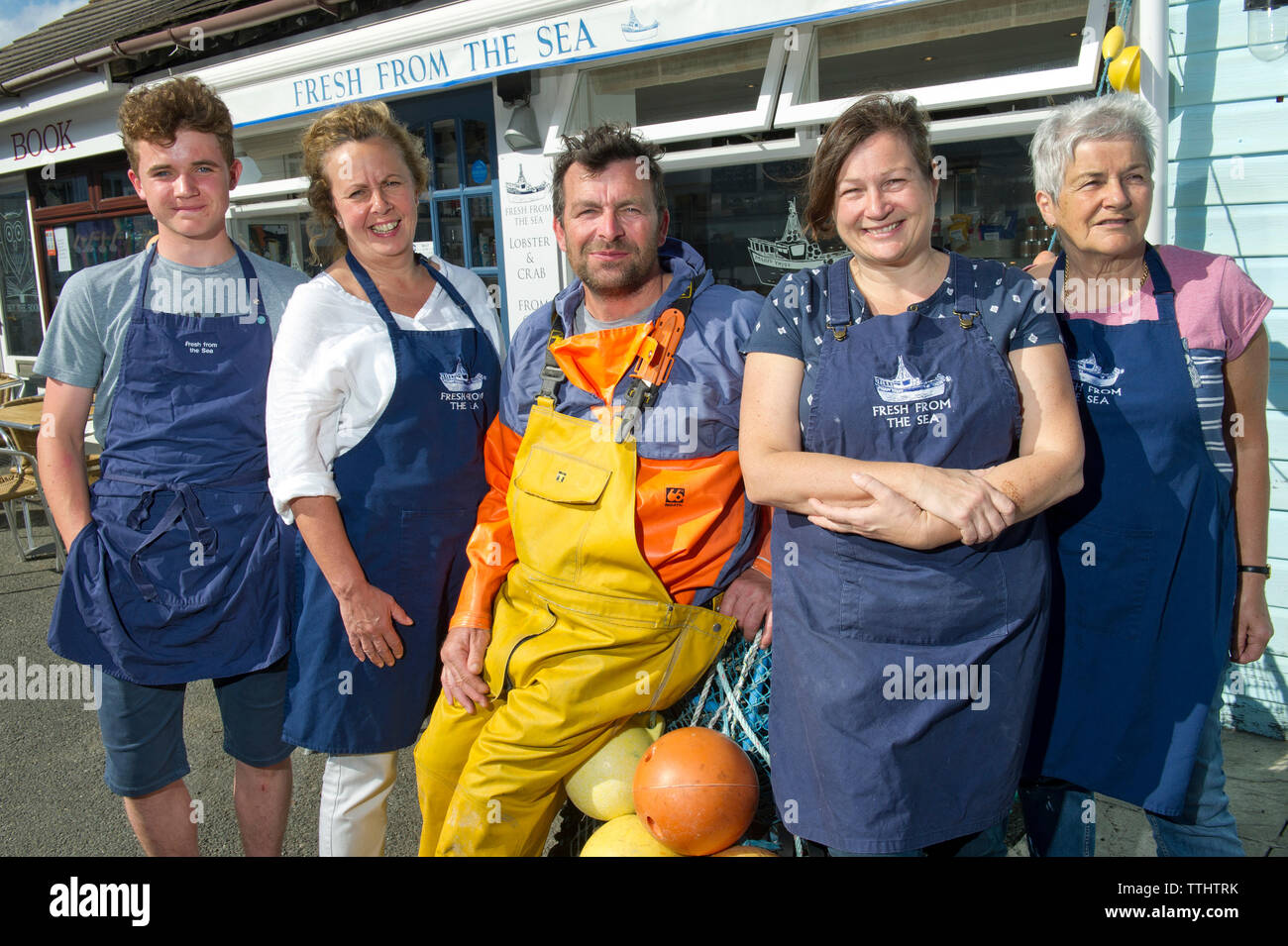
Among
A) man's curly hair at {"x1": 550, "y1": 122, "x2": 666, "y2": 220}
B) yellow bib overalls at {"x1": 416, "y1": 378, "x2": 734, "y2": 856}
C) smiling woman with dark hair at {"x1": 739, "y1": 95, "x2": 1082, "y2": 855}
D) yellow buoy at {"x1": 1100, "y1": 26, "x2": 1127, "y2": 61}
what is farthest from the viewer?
yellow buoy at {"x1": 1100, "y1": 26, "x2": 1127, "y2": 61}

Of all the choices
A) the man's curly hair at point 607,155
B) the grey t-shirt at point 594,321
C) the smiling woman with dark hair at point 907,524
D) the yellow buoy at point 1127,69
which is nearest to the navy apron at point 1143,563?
the smiling woman with dark hair at point 907,524

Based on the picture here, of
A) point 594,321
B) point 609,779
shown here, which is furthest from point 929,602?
point 594,321

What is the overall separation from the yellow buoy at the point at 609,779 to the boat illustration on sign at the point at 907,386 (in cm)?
113

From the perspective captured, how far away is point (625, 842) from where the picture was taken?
2188mm

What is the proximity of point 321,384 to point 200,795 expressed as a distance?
2.15 m

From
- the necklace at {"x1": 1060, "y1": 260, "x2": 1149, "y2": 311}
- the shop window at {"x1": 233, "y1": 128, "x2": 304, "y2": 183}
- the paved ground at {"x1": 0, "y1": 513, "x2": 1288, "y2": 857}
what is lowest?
the paved ground at {"x1": 0, "y1": 513, "x2": 1288, "y2": 857}

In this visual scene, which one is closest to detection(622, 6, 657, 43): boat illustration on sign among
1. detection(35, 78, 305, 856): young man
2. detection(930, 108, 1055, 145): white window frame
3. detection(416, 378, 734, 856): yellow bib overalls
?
detection(930, 108, 1055, 145): white window frame

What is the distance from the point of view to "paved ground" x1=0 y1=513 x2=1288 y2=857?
3188mm

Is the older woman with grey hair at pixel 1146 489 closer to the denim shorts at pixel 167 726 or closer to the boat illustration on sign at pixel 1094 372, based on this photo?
the boat illustration on sign at pixel 1094 372

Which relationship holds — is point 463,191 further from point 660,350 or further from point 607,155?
point 660,350

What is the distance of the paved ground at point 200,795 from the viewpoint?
3188mm

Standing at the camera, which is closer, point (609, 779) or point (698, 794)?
point (698, 794)

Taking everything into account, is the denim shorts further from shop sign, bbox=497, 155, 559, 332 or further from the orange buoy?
shop sign, bbox=497, 155, 559, 332

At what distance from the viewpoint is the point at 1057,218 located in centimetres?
218
